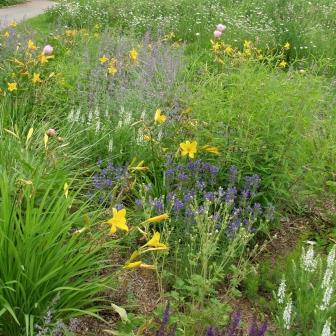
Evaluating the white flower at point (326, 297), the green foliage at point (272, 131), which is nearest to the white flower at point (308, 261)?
the white flower at point (326, 297)

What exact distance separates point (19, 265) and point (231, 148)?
1.60 m

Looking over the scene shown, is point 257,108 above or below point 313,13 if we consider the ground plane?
above

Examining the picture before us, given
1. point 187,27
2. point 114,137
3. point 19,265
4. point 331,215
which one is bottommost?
point 187,27

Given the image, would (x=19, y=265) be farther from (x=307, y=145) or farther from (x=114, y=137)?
(x=307, y=145)

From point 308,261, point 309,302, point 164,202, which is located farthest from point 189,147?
point 309,302

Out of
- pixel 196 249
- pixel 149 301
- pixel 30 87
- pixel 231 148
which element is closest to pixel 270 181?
pixel 231 148

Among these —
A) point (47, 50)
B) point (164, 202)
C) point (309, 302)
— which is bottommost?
point (164, 202)

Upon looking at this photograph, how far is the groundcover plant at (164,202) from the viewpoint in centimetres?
238

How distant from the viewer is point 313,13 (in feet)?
33.4

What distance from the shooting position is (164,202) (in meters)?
3.44

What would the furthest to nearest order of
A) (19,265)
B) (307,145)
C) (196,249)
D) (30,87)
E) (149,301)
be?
1. (30,87)
2. (307,145)
3. (196,249)
4. (149,301)
5. (19,265)

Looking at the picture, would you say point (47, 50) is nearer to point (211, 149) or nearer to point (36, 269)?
point (211, 149)

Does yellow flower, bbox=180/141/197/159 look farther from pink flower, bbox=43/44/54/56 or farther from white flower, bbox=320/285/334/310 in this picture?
pink flower, bbox=43/44/54/56

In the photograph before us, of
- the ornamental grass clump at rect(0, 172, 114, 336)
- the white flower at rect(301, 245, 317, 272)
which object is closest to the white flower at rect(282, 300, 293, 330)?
the white flower at rect(301, 245, 317, 272)
